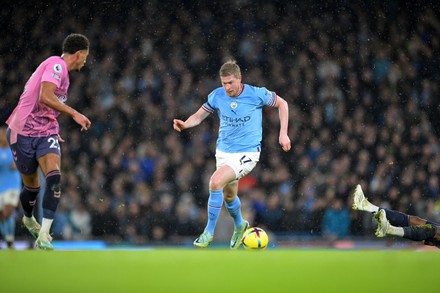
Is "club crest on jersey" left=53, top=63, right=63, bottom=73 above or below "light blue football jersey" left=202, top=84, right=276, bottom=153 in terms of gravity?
above

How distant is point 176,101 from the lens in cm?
1608

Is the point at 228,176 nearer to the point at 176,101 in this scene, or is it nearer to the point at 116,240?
the point at 116,240

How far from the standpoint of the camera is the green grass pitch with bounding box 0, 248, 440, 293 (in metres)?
3.96

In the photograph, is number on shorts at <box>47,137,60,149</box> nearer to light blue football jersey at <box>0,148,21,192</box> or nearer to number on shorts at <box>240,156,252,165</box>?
number on shorts at <box>240,156,252,165</box>

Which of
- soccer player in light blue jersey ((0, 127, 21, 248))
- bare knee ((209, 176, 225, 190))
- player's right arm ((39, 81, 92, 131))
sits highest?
player's right arm ((39, 81, 92, 131))

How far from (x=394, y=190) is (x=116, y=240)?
16.6 ft

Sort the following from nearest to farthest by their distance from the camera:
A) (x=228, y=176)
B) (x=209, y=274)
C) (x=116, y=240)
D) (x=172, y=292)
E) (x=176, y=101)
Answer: (x=172, y=292) → (x=209, y=274) → (x=228, y=176) → (x=116, y=240) → (x=176, y=101)

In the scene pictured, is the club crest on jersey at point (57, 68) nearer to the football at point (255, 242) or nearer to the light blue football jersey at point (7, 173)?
the football at point (255, 242)

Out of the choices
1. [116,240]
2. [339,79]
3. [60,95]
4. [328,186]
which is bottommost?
[116,240]

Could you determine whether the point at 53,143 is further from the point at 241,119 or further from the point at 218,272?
the point at 218,272

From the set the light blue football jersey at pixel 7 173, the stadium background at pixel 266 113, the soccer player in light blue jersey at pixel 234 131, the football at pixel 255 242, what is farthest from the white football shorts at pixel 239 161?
the stadium background at pixel 266 113

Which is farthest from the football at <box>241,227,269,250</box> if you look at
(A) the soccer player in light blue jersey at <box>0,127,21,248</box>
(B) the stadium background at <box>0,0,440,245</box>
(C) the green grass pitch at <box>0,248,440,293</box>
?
(B) the stadium background at <box>0,0,440,245</box>

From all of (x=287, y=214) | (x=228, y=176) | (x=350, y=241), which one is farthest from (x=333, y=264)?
(x=287, y=214)

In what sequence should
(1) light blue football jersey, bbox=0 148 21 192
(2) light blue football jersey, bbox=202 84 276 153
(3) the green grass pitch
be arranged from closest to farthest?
1. (3) the green grass pitch
2. (2) light blue football jersey, bbox=202 84 276 153
3. (1) light blue football jersey, bbox=0 148 21 192
